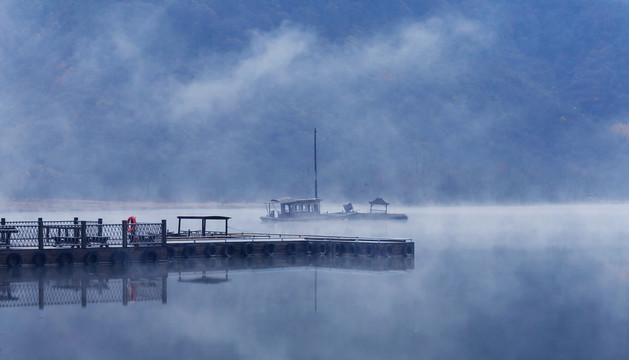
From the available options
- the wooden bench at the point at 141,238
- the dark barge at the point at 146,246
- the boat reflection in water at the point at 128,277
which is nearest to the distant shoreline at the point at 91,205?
the dark barge at the point at 146,246

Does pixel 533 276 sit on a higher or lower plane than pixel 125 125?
lower

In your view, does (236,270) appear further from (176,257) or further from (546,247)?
(546,247)

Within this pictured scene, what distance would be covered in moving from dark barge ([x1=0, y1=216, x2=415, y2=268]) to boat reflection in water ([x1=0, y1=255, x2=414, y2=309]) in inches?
17.4

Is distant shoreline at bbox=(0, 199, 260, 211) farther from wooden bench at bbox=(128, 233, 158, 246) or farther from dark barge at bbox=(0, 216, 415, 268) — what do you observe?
wooden bench at bbox=(128, 233, 158, 246)

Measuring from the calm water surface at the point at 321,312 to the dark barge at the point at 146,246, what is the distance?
0.97 meters

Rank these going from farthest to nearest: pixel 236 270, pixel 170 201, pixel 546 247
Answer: pixel 170 201, pixel 546 247, pixel 236 270

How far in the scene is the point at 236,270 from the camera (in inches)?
1679

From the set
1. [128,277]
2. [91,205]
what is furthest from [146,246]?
[91,205]

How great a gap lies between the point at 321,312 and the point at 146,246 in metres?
16.0

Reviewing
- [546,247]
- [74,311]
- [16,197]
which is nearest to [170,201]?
[16,197]

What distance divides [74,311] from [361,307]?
11146mm

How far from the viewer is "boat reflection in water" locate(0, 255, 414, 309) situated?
32594 mm

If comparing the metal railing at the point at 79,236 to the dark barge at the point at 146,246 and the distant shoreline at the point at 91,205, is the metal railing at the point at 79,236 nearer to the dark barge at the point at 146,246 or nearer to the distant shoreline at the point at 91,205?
the dark barge at the point at 146,246

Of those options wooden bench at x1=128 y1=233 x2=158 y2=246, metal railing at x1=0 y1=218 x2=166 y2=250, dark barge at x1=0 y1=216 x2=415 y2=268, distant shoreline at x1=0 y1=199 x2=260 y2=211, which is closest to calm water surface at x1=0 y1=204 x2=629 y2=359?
dark barge at x1=0 y1=216 x2=415 y2=268
